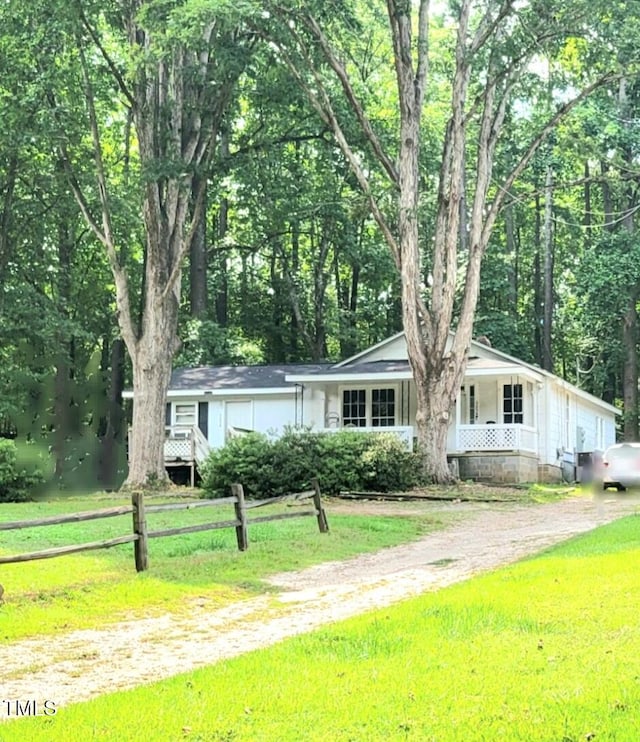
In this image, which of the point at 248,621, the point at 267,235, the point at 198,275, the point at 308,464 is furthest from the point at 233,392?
the point at 248,621

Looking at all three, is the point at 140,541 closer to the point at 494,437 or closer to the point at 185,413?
the point at 494,437

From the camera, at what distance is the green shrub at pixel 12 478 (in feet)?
80.4

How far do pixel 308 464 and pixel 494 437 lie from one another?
8.45 metres

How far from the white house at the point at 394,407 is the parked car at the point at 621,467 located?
406cm

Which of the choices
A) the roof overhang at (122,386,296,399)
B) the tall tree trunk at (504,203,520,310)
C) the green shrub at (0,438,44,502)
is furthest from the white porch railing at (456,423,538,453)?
the tall tree trunk at (504,203,520,310)

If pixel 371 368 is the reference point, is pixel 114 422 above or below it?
below

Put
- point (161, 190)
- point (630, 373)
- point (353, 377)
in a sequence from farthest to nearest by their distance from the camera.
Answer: point (630, 373) → point (353, 377) → point (161, 190)

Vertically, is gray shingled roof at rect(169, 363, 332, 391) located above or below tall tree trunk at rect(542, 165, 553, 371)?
below

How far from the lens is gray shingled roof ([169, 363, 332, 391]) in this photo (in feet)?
106

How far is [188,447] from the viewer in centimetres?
2967

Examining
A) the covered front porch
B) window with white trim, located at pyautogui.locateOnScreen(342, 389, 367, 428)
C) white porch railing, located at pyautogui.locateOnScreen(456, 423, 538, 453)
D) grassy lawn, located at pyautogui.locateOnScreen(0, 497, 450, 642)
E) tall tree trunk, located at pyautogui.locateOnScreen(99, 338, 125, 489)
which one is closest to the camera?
grassy lawn, located at pyautogui.locateOnScreen(0, 497, 450, 642)

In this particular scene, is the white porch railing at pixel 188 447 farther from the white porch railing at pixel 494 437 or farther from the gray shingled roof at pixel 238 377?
the white porch railing at pixel 494 437

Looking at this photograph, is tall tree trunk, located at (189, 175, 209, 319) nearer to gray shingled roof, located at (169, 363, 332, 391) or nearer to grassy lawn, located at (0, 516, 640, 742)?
gray shingled roof, located at (169, 363, 332, 391)

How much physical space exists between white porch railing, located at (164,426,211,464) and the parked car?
38.9ft
